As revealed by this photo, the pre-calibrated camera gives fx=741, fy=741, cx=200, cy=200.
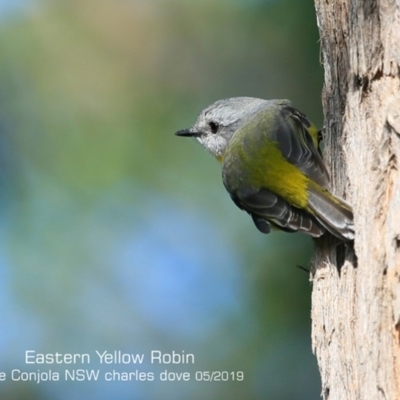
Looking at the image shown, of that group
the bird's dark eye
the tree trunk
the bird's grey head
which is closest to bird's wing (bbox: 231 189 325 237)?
the tree trunk

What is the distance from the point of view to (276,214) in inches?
181

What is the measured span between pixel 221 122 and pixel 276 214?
1763mm

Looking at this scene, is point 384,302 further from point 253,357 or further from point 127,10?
point 127,10

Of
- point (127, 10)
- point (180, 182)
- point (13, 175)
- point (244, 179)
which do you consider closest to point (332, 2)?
point (244, 179)

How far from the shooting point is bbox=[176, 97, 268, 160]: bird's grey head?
6008 mm

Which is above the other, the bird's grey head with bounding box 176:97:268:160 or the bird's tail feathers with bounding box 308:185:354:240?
the bird's grey head with bounding box 176:97:268:160

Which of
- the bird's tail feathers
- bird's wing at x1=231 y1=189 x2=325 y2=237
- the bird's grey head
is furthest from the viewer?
the bird's grey head

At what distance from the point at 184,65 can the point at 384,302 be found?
5.80m

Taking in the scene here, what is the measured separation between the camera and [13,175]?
28.2ft

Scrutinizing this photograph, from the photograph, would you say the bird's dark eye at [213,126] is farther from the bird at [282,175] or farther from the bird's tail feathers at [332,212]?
the bird's tail feathers at [332,212]

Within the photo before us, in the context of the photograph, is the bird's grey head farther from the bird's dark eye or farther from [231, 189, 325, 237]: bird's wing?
[231, 189, 325, 237]: bird's wing

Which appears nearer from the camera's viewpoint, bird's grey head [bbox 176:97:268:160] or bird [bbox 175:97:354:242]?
bird [bbox 175:97:354:242]

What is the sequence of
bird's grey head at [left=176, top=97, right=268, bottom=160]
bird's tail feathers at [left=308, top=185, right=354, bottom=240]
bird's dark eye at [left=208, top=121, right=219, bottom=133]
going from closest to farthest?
bird's tail feathers at [left=308, top=185, right=354, bottom=240]
bird's grey head at [left=176, top=97, right=268, bottom=160]
bird's dark eye at [left=208, top=121, right=219, bottom=133]

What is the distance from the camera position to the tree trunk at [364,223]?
137 inches
